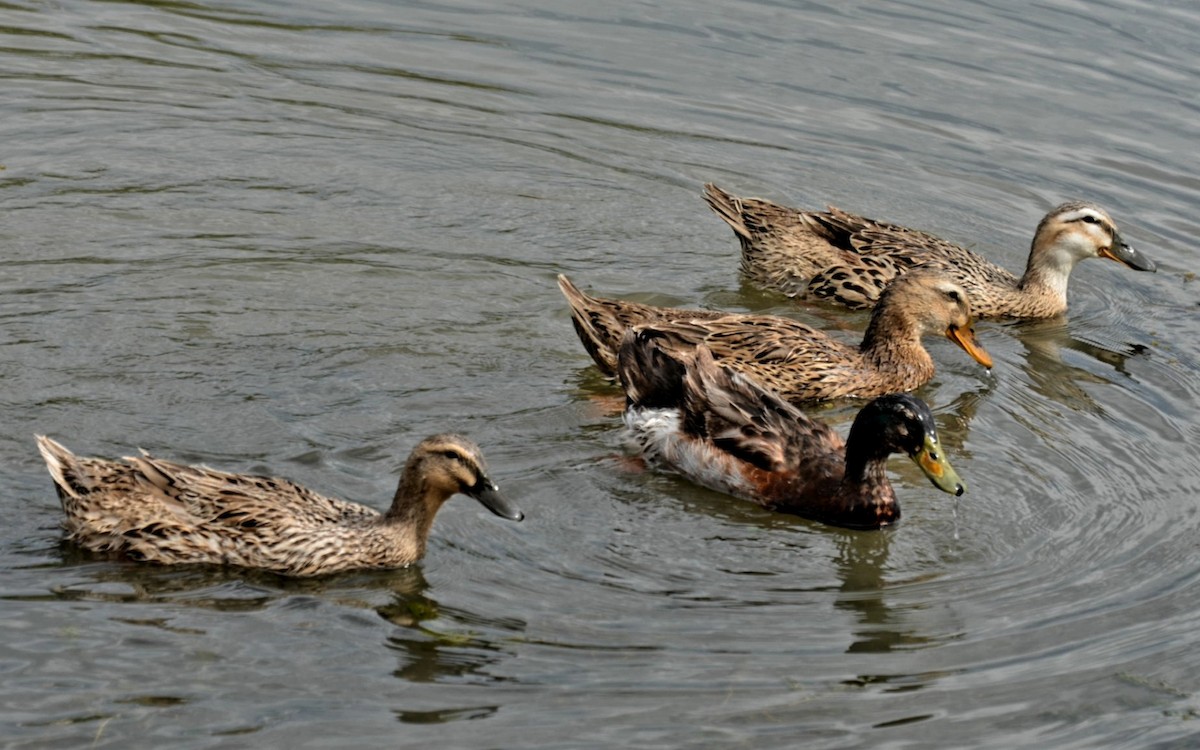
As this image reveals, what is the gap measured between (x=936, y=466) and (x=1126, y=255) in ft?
16.9

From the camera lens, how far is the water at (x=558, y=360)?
801cm

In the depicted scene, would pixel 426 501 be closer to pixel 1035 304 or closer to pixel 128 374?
pixel 128 374

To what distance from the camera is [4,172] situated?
1382 centimetres

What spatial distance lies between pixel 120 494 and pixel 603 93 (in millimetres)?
9240

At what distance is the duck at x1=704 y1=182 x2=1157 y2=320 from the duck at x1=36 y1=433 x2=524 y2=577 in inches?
221

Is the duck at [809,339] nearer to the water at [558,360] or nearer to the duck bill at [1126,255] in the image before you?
the water at [558,360]

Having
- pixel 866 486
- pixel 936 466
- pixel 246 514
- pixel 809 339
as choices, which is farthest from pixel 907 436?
pixel 246 514

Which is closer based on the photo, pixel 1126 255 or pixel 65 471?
pixel 65 471

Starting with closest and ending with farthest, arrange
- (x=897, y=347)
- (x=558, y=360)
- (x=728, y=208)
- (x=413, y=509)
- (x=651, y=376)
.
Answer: (x=413, y=509), (x=651, y=376), (x=558, y=360), (x=897, y=347), (x=728, y=208)

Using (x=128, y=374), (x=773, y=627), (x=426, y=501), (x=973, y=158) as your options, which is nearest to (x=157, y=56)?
(x=128, y=374)

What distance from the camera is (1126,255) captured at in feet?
47.4

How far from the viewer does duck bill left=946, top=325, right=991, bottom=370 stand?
12.6m

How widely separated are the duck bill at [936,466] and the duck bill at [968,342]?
2573mm

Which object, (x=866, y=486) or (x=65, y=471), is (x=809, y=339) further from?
(x=65, y=471)
